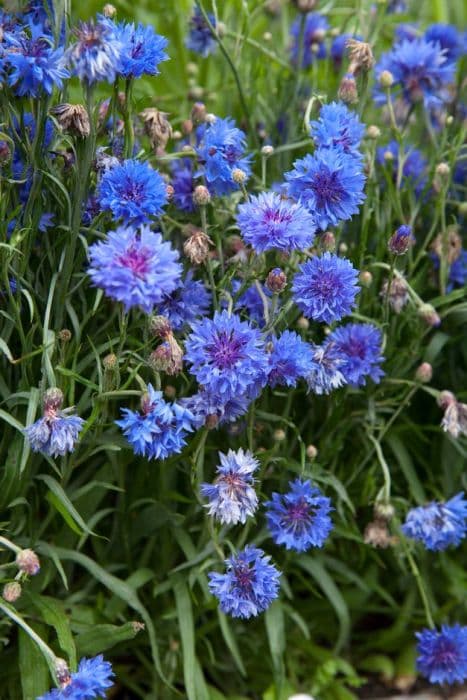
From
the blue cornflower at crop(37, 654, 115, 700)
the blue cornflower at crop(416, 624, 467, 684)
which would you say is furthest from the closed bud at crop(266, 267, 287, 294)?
the blue cornflower at crop(416, 624, 467, 684)

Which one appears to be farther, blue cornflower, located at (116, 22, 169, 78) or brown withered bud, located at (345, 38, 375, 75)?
brown withered bud, located at (345, 38, 375, 75)

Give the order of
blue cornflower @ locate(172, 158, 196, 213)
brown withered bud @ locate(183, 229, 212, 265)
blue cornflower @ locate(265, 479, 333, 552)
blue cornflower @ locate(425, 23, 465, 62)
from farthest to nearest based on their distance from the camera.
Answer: blue cornflower @ locate(425, 23, 465, 62), blue cornflower @ locate(172, 158, 196, 213), blue cornflower @ locate(265, 479, 333, 552), brown withered bud @ locate(183, 229, 212, 265)

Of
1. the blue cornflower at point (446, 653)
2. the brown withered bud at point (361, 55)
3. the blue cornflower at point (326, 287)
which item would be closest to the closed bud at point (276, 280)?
the blue cornflower at point (326, 287)

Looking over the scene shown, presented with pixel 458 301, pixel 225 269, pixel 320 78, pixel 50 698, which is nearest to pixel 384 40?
pixel 320 78

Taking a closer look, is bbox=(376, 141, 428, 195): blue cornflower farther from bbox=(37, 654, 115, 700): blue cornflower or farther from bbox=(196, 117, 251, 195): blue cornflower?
bbox=(37, 654, 115, 700): blue cornflower

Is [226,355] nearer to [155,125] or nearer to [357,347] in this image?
[357,347]

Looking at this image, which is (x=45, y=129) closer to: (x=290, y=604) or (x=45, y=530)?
(x=45, y=530)

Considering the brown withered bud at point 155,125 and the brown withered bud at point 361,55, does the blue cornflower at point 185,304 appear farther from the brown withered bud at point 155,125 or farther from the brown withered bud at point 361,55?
the brown withered bud at point 361,55
